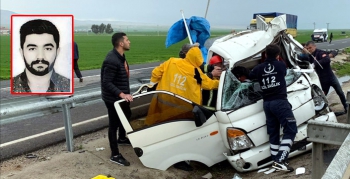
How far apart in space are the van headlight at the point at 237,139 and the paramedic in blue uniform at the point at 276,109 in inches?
16.3

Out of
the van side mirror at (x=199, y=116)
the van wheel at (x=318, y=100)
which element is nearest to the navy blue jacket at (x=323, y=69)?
the van wheel at (x=318, y=100)

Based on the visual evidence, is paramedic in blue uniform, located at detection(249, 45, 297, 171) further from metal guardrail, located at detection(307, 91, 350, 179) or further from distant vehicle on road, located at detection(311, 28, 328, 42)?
distant vehicle on road, located at detection(311, 28, 328, 42)

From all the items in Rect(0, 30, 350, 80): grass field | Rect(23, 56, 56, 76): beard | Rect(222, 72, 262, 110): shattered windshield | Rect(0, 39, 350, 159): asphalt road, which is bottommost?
Rect(0, 39, 350, 159): asphalt road

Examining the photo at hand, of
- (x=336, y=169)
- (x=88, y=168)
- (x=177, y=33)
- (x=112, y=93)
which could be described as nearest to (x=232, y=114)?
(x=112, y=93)

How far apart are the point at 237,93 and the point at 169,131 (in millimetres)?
1190

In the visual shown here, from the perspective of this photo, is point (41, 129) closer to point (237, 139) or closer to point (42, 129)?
point (42, 129)

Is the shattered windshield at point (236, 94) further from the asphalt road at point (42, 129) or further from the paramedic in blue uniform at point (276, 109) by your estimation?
the asphalt road at point (42, 129)

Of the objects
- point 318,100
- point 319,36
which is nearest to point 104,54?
point 318,100

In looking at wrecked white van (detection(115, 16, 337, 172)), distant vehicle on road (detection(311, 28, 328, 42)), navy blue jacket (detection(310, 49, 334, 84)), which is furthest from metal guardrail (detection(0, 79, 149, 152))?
distant vehicle on road (detection(311, 28, 328, 42))

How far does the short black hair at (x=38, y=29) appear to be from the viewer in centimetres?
468

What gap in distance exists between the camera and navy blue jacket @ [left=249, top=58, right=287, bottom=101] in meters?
5.20

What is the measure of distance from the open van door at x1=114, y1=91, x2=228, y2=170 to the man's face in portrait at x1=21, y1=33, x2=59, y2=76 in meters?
1.05

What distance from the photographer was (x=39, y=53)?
4.84m

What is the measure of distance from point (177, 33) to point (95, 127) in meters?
3.21
